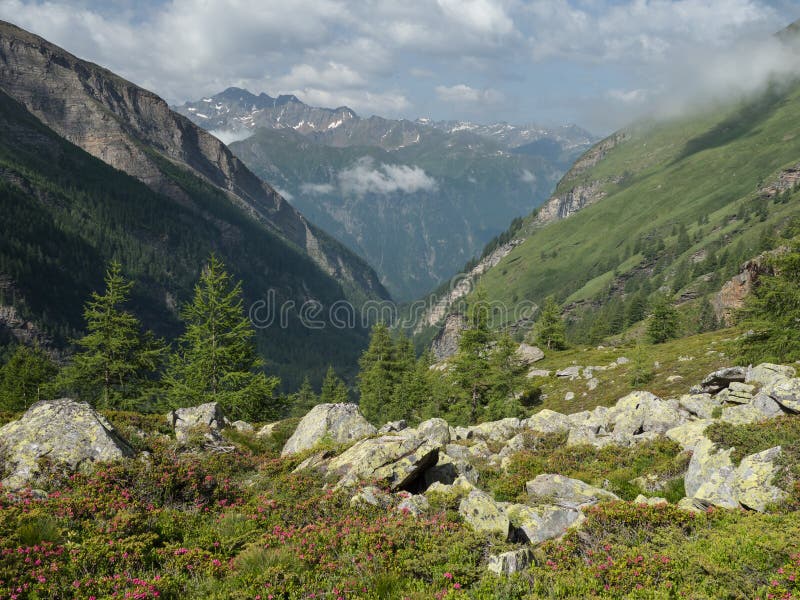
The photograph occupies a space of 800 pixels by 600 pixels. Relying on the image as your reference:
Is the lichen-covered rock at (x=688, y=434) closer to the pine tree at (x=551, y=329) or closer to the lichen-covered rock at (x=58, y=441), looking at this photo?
the lichen-covered rock at (x=58, y=441)

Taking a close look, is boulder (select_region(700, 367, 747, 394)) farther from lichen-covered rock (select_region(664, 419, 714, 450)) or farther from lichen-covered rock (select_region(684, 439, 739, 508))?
lichen-covered rock (select_region(684, 439, 739, 508))

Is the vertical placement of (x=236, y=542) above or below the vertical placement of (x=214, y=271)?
below

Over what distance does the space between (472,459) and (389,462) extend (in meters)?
5.85

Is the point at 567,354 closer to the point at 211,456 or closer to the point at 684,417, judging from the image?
the point at 684,417

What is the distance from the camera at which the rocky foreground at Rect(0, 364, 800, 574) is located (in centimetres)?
1062

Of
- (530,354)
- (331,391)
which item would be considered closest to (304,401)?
(331,391)

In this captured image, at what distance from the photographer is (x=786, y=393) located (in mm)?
17312

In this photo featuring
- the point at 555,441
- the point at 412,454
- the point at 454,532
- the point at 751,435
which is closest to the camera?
the point at 454,532

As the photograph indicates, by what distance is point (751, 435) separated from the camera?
1284 centimetres

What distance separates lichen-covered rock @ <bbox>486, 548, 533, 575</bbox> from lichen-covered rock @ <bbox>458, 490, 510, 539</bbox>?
3.00 feet

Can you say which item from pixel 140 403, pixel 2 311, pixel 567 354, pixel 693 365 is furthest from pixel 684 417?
pixel 2 311

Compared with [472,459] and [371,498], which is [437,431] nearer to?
[472,459]

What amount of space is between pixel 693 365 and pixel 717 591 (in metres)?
49.0

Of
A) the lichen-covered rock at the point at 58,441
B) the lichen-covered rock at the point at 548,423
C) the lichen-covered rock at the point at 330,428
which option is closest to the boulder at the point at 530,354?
the lichen-covered rock at the point at 548,423
